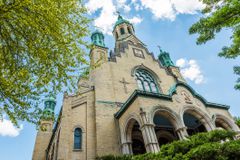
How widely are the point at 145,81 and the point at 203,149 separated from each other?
13.0 metres

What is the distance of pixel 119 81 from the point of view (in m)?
17.1

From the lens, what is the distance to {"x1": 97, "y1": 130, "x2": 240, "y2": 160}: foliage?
6352mm

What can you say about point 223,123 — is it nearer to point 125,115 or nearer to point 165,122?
point 165,122

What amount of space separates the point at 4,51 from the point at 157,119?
1086 cm

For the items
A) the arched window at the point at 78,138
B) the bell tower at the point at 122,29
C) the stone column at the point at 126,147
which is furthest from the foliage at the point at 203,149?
the bell tower at the point at 122,29

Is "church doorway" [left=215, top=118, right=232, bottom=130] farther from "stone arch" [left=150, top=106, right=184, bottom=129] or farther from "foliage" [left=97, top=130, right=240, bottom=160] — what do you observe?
"foliage" [left=97, top=130, right=240, bottom=160]

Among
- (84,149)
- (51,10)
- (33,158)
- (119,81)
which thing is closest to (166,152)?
(84,149)

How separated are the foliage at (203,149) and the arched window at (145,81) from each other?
1054 cm

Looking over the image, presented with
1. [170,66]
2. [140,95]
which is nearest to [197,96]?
[140,95]

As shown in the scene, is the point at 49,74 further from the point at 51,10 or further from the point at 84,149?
the point at 84,149

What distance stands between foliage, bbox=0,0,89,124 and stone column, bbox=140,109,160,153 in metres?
4.89

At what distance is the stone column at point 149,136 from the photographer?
969 centimetres

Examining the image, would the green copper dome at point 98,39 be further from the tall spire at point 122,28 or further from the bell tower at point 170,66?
the bell tower at point 170,66

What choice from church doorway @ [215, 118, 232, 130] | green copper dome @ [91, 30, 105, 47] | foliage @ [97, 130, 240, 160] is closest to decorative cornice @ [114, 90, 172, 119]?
foliage @ [97, 130, 240, 160]
